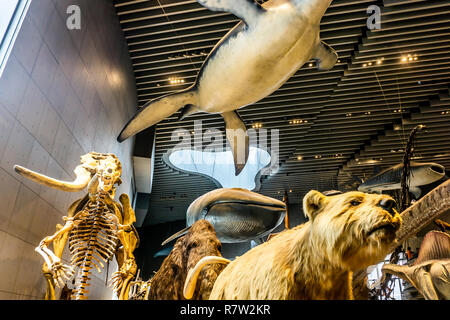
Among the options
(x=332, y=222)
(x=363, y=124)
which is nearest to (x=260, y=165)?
(x=363, y=124)

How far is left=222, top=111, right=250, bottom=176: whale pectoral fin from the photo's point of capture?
365 centimetres

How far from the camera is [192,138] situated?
8773mm

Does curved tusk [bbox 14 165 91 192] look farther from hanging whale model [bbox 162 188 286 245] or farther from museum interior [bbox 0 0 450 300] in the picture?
hanging whale model [bbox 162 188 286 245]

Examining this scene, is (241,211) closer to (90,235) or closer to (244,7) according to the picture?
(90,235)

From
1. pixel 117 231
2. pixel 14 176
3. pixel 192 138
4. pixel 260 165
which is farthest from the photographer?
pixel 260 165

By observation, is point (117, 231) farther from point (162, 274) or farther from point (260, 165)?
point (260, 165)

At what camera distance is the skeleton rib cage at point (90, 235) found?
2.28 meters

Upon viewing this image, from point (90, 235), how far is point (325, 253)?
208 cm

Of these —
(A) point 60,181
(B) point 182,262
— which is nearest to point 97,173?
(A) point 60,181

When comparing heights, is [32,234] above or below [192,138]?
below

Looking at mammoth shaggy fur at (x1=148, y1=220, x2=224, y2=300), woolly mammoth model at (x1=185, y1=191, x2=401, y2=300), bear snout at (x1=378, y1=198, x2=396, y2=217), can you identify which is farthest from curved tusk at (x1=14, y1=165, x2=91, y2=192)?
bear snout at (x1=378, y1=198, x2=396, y2=217)

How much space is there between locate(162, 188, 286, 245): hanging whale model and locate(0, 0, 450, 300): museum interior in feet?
0.06
